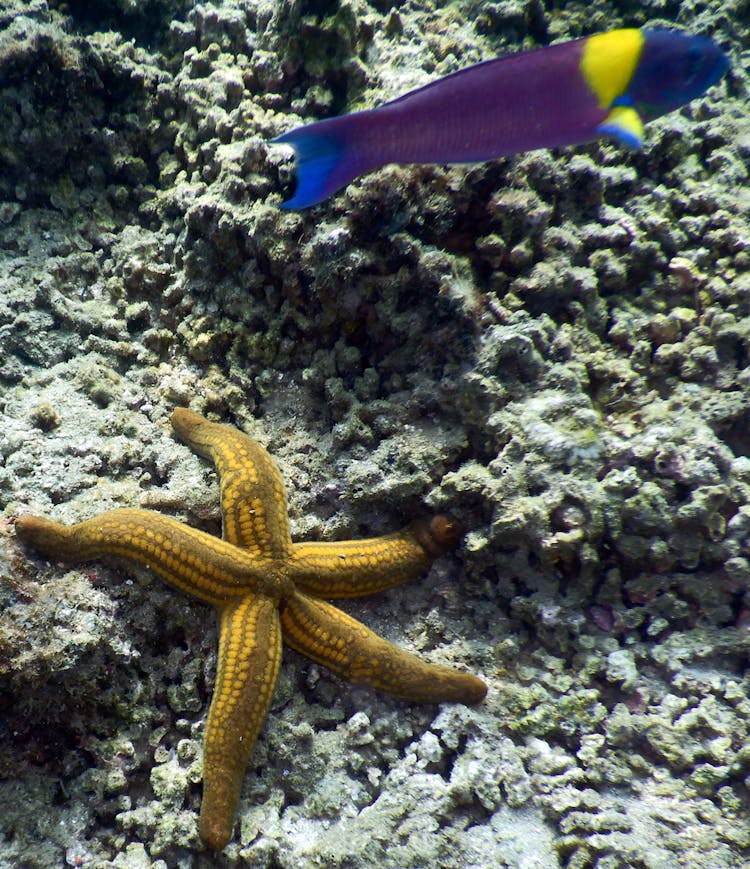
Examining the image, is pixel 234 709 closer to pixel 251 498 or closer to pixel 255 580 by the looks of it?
pixel 255 580

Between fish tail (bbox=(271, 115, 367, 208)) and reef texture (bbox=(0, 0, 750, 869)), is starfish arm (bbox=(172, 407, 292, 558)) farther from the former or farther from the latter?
fish tail (bbox=(271, 115, 367, 208))

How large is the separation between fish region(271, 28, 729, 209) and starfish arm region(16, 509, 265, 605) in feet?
5.39

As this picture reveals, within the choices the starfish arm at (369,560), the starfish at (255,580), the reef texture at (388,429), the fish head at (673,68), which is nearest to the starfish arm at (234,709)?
the starfish at (255,580)

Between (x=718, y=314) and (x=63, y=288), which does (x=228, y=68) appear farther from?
(x=718, y=314)

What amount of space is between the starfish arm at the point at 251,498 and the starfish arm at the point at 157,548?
110 millimetres

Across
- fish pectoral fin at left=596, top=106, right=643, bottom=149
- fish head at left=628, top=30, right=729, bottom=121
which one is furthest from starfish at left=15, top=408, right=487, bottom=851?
fish head at left=628, top=30, right=729, bottom=121

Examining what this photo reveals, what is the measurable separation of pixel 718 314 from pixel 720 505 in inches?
43.0

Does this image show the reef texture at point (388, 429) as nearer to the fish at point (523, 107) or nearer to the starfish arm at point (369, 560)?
the starfish arm at point (369, 560)

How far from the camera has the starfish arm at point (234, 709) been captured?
255cm

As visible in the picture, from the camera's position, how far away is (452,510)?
3.05 meters

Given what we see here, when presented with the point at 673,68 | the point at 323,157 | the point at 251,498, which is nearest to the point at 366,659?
the point at 251,498

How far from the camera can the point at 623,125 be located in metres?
2.30

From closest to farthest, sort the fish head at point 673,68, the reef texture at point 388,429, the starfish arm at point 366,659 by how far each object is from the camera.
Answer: the fish head at point 673,68 → the reef texture at point 388,429 → the starfish arm at point 366,659

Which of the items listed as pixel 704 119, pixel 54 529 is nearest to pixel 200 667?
pixel 54 529
